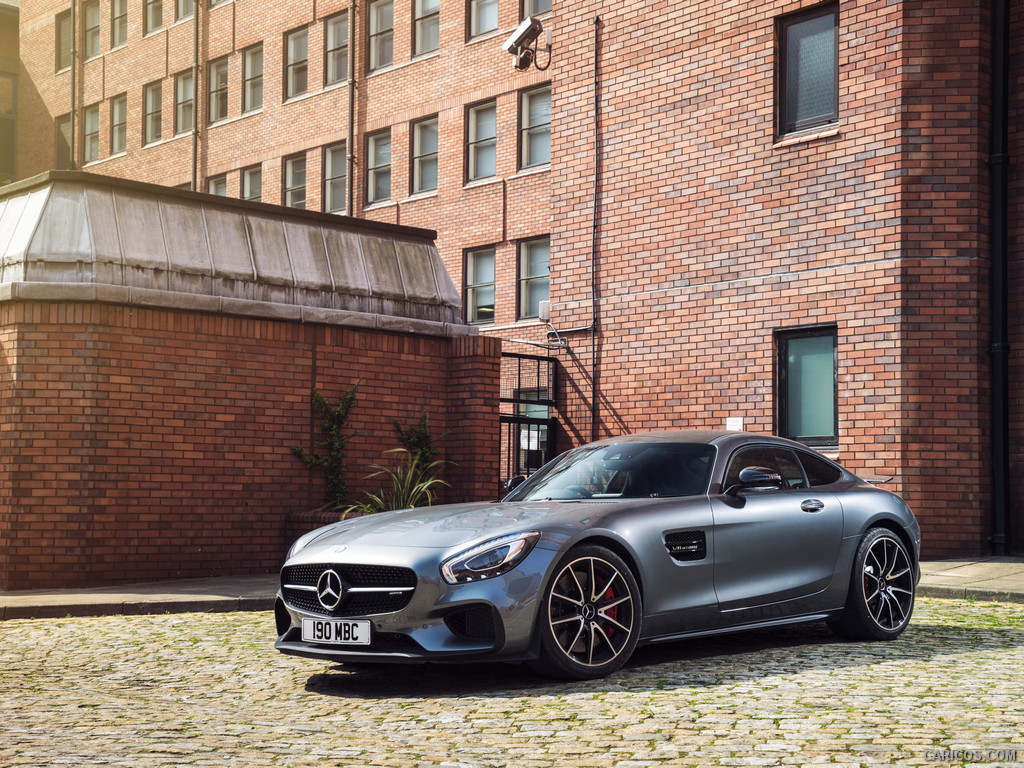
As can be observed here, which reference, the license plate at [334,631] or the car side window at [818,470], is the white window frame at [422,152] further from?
the license plate at [334,631]

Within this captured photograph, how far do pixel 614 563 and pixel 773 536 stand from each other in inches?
54.4

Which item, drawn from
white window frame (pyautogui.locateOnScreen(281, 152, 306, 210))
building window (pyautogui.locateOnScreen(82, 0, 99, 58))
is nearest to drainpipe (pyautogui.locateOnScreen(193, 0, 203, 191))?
white window frame (pyautogui.locateOnScreen(281, 152, 306, 210))

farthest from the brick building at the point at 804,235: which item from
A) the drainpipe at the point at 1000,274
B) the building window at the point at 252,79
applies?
the building window at the point at 252,79

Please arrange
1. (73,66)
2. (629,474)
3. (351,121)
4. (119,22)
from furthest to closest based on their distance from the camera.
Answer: (73,66), (119,22), (351,121), (629,474)

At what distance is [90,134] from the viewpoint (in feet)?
125

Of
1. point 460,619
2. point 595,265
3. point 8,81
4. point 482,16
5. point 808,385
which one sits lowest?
point 460,619

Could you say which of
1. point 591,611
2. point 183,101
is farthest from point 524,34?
point 183,101

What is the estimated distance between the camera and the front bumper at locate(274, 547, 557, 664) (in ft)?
19.9

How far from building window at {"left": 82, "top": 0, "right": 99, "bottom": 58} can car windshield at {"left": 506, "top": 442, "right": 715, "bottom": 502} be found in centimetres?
3478

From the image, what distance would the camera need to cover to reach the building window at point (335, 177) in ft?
96.9

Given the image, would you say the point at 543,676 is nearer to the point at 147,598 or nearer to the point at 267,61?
the point at 147,598

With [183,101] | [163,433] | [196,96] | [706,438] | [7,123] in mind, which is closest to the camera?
[706,438]

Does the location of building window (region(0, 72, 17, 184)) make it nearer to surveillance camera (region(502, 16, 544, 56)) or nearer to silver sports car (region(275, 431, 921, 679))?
surveillance camera (region(502, 16, 544, 56))

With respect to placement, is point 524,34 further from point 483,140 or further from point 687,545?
point 687,545
